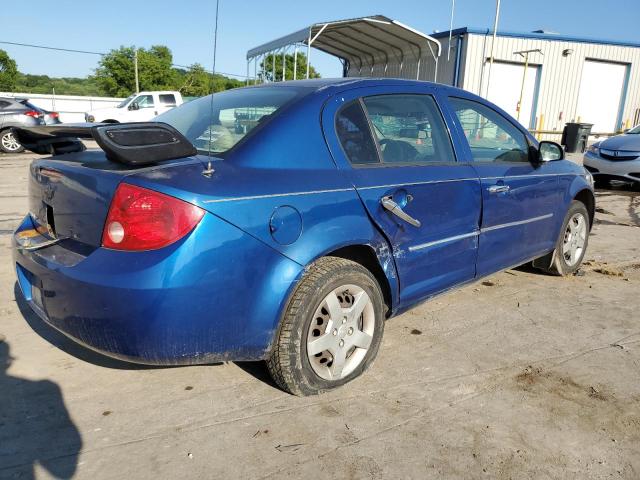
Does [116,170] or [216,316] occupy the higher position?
[116,170]

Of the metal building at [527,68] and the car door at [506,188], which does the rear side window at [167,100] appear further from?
the car door at [506,188]

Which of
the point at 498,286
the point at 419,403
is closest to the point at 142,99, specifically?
the point at 498,286

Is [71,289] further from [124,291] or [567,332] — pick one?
[567,332]

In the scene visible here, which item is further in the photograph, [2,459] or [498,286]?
[498,286]

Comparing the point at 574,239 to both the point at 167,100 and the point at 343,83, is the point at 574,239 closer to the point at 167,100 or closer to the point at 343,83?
the point at 343,83

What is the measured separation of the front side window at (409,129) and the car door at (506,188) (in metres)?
0.21

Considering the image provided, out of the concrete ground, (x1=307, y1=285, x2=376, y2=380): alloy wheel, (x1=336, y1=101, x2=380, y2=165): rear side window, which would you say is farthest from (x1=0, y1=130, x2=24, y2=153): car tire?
(x1=307, y1=285, x2=376, y2=380): alloy wheel

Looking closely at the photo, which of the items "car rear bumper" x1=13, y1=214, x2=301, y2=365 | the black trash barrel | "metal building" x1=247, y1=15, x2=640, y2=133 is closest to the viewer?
"car rear bumper" x1=13, y1=214, x2=301, y2=365

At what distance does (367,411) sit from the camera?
2.51 m

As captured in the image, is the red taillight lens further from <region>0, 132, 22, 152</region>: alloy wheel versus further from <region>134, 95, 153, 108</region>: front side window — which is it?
<region>134, 95, 153, 108</region>: front side window

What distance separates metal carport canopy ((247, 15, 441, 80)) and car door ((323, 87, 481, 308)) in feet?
36.8

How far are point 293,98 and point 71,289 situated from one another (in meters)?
1.42

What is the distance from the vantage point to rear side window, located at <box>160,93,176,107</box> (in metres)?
19.5

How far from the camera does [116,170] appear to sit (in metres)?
2.20
